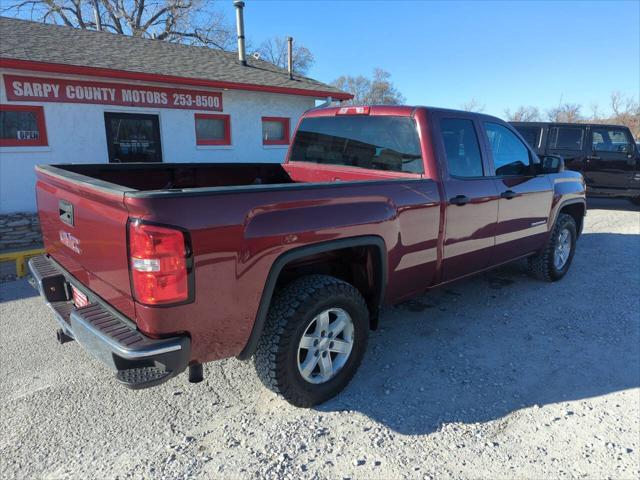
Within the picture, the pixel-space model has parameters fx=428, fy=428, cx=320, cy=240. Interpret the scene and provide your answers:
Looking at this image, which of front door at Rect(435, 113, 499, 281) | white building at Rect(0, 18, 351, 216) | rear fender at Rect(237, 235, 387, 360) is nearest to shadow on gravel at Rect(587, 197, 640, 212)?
white building at Rect(0, 18, 351, 216)

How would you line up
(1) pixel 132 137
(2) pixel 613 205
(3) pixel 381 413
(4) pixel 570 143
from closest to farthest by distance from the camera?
1. (3) pixel 381 413
2. (1) pixel 132 137
3. (4) pixel 570 143
4. (2) pixel 613 205

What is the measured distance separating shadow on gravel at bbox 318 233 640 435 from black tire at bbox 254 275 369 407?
0.25 meters

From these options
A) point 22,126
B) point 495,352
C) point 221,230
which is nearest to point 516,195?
point 495,352

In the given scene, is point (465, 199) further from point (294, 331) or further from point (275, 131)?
point (275, 131)

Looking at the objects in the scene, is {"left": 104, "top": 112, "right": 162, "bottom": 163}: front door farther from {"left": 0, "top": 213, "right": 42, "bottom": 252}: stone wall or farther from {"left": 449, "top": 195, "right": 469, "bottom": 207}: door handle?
{"left": 449, "top": 195, "right": 469, "bottom": 207}: door handle

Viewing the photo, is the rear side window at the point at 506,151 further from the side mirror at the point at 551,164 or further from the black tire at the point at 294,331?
the black tire at the point at 294,331

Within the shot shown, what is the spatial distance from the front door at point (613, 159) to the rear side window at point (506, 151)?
26.0 ft

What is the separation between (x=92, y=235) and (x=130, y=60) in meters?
8.46

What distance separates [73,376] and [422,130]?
10.6 feet

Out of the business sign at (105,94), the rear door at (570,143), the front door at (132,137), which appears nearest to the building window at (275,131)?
the business sign at (105,94)

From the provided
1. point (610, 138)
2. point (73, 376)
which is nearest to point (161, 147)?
point (73, 376)

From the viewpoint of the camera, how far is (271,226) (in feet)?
7.70

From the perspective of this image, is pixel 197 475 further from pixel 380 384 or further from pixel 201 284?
pixel 380 384

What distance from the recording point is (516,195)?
425 cm
